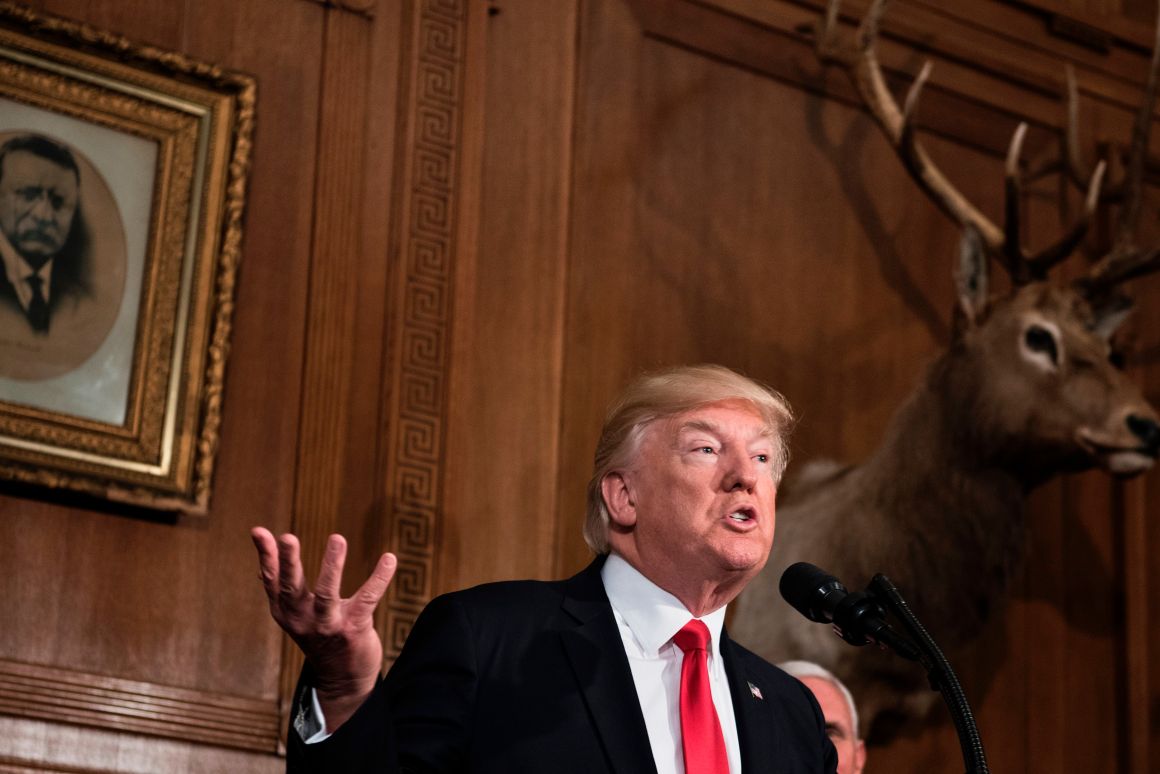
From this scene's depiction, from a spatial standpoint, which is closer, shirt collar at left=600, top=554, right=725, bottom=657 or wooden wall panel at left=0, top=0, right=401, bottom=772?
shirt collar at left=600, top=554, right=725, bottom=657

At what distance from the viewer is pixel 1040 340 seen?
4719 millimetres

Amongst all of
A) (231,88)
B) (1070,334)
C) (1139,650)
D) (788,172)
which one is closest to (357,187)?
(231,88)

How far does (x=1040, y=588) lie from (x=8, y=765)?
306 cm

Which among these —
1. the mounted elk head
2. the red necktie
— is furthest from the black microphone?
the mounted elk head

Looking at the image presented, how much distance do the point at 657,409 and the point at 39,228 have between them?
1800mm

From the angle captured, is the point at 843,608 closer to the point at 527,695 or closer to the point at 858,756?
the point at 527,695

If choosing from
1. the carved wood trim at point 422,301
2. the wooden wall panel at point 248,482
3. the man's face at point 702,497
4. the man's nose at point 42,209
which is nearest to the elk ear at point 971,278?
the carved wood trim at point 422,301

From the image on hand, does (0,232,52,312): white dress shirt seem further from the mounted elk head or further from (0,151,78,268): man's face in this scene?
the mounted elk head

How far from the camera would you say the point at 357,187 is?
4395 millimetres

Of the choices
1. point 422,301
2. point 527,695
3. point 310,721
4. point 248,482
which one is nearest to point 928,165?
point 422,301

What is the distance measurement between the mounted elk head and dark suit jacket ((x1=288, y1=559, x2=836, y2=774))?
2.12 meters

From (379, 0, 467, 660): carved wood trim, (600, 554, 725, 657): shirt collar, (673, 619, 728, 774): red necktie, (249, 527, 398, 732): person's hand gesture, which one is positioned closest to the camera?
(249, 527, 398, 732): person's hand gesture

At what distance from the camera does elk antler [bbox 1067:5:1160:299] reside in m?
4.79

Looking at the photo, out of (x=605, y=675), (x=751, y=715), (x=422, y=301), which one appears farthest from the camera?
(x=422, y=301)
